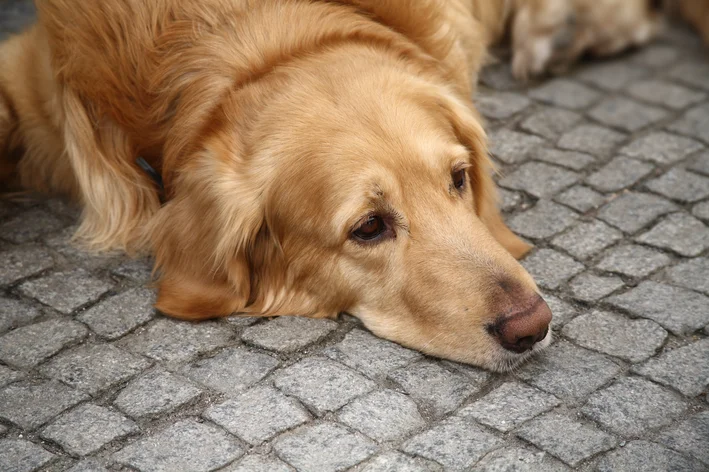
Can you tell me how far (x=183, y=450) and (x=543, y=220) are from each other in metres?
2.32

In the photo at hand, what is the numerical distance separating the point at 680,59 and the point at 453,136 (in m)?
3.14

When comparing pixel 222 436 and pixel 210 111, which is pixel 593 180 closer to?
pixel 210 111

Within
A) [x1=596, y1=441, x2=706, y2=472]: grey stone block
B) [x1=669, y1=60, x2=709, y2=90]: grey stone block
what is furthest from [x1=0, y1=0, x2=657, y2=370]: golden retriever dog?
[x1=669, y1=60, x2=709, y2=90]: grey stone block

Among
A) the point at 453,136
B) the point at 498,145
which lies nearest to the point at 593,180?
the point at 498,145

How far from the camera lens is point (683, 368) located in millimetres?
3682

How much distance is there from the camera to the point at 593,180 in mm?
5156

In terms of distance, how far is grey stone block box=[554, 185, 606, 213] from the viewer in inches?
193

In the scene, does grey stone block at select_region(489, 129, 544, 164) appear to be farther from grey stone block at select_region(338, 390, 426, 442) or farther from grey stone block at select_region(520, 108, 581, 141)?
grey stone block at select_region(338, 390, 426, 442)

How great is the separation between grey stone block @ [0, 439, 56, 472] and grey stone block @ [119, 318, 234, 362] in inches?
25.4

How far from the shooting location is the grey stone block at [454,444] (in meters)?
3.26

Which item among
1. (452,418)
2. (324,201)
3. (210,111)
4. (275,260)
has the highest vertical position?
(210,111)

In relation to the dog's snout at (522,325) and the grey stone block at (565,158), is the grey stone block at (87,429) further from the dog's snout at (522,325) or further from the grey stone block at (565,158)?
the grey stone block at (565,158)

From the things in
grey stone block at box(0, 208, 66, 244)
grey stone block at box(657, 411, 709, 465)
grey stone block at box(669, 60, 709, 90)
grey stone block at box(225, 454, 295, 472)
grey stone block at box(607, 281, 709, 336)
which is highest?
grey stone block at box(0, 208, 66, 244)

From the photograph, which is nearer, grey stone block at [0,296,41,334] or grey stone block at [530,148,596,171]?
grey stone block at [0,296,41,334]
